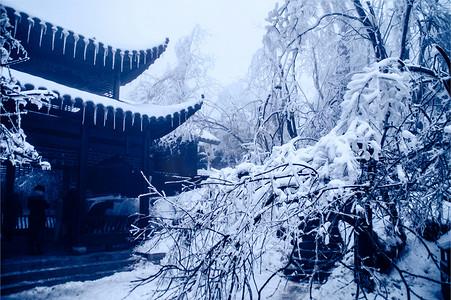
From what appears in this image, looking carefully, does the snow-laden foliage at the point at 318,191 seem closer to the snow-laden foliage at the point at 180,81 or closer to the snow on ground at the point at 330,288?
the snow on ground at the point at 330,288

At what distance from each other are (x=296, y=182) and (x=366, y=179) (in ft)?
2.40

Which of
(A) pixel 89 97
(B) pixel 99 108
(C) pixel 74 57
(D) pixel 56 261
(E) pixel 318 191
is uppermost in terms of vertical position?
(C) pixel 74 57

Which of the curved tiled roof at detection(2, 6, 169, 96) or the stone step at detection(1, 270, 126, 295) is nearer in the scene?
the stone step at detection(1, 270, 126, 295)

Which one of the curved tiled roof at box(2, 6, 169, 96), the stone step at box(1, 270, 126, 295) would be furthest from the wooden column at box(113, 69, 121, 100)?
the stone step at box(1, 270, 126, 295)

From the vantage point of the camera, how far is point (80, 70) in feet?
25.7

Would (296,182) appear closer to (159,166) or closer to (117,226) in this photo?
(117,226)

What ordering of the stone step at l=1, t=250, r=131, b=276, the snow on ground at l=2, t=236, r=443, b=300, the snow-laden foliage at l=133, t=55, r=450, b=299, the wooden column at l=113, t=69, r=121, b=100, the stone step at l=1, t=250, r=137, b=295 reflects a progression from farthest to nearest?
the wooden column at l=113, t=69, r=121, b=100, the stone step at l=1, t=250, r=131, b=276, the stone step at l=1, t=250, r=137, b=295, the snow on ground at l=2, t=236, r=443, b=300, the snow-laden foliage at l=133, t=55, r=450, b=299

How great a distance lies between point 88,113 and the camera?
22.1 feet

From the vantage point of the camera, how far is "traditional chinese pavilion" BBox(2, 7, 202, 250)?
6312mm

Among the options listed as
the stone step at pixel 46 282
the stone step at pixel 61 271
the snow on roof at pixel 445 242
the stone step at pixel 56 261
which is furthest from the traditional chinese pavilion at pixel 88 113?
the snow on roof at pixel 445 242

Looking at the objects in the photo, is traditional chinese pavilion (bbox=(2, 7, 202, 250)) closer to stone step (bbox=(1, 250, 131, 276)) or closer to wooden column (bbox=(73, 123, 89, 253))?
wooden column (bbox=(73, 123, 89, 253))

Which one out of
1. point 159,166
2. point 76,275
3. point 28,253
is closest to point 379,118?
point 76,275

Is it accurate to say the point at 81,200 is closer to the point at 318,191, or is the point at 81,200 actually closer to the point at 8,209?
the point at 8,209

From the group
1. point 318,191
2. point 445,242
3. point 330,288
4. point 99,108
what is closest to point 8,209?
point 99,108
